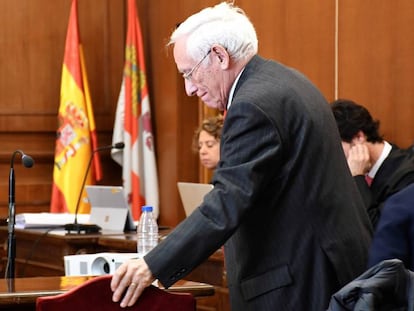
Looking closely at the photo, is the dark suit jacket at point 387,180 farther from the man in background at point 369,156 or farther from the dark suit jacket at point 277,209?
the dark suit jacket at point 277,209

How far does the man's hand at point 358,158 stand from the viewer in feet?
16.5

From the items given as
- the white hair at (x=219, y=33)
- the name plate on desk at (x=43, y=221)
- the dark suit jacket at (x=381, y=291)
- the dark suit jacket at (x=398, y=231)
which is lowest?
the name plate on desk at (x=43, y=221)

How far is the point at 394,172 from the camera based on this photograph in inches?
194

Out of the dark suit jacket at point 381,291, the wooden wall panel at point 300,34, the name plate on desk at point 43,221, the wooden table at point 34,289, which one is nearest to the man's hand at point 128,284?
the wooden table at point 34,289

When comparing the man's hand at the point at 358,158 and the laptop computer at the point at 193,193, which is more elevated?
the man's hand at the point at 358,158

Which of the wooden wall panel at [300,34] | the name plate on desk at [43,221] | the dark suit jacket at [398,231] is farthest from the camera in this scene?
the name plate on desk at [43,221]

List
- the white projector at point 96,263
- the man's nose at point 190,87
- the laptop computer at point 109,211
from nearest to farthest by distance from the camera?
1. the man's nose at point 190,87
2. the white projector at point 96,263
3. the laptop computer at point 109,211

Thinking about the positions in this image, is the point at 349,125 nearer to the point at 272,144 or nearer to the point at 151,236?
the point at 151,236

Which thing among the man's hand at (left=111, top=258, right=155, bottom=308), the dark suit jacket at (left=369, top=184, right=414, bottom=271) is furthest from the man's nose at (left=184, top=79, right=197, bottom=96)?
the dark suit jacket at (left=369, top=184, right=414, bottom=271)

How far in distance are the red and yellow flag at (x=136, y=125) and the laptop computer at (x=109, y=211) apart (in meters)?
1.22

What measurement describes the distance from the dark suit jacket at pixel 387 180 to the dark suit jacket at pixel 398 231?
2466 mm

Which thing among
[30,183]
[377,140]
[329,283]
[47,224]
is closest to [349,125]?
[377,140]

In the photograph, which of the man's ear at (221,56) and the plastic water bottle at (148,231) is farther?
the plastic water bottle at (148,231)

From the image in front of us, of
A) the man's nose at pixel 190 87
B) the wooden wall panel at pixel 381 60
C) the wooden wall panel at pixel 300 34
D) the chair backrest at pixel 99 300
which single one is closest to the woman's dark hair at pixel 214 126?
the wooden wall panel at pixel 300 34
